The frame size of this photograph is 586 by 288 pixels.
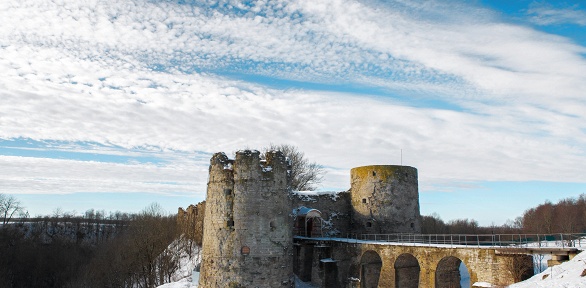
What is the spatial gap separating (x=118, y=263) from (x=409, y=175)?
28867 mm

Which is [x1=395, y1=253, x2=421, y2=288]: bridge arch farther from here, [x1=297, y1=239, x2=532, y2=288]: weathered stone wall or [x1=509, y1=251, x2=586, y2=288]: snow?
[x1=509, y1=251, x2=586, y2=288]: snow


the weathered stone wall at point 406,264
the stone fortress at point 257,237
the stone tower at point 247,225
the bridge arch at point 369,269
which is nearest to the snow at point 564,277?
the weathered stone wall at point 406,264

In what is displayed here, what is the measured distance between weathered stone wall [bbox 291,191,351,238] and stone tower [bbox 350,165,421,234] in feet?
4.28

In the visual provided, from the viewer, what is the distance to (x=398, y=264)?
2470 centimetres

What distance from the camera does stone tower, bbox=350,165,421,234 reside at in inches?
1225

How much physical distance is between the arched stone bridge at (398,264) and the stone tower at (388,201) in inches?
183

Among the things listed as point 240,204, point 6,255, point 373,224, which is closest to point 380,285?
point 373,224

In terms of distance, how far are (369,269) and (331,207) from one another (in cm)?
725

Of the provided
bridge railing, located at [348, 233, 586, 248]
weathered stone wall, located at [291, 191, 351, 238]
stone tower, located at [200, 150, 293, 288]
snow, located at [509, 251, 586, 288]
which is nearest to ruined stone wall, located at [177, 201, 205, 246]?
weathered stone wall, located at [291, 191, 351, 238]

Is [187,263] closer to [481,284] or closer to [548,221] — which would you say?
[481,284]

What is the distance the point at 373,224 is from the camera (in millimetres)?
31469

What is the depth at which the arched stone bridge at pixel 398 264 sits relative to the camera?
18672 millimetres

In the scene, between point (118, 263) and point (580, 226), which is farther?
point (580, 226)

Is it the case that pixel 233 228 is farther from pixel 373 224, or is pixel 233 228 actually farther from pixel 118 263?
pixel 118 263
